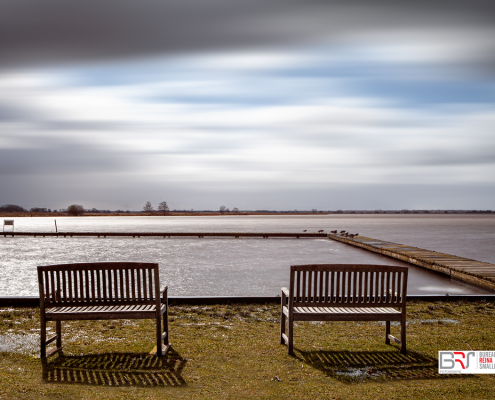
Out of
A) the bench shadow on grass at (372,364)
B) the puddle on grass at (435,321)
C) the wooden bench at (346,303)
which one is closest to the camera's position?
the bench shadow on grass at (372,364)

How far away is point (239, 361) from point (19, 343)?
9.68 feet

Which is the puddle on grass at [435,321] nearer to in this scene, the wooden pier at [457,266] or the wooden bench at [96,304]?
the wooden bench at [96,304]

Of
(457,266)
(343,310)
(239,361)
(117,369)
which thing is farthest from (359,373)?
(457,266)

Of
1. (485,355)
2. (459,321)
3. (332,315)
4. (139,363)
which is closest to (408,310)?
(459,321)

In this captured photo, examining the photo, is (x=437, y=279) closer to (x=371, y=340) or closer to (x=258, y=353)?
(x=371, y=340)

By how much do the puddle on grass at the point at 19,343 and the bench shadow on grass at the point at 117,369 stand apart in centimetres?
55

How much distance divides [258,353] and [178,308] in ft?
10.2

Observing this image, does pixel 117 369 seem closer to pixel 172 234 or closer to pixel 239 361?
pixel 239 361

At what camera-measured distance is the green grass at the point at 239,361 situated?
156 inches

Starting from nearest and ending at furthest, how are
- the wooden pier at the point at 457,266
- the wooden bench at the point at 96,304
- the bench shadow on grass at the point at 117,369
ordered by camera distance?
the bench shadow on grass at the point at 117,369
the wooden bench at the point at 96,304
the wooden pier at the point at 457,266

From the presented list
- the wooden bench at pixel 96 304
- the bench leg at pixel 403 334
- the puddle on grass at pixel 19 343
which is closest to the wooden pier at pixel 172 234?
the puddle on grass at pixel 19 343

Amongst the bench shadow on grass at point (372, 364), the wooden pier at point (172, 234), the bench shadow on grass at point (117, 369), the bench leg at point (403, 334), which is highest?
the bench leg at point (403, 334)

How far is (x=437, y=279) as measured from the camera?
48.6ft

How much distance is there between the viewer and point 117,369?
179 inches
